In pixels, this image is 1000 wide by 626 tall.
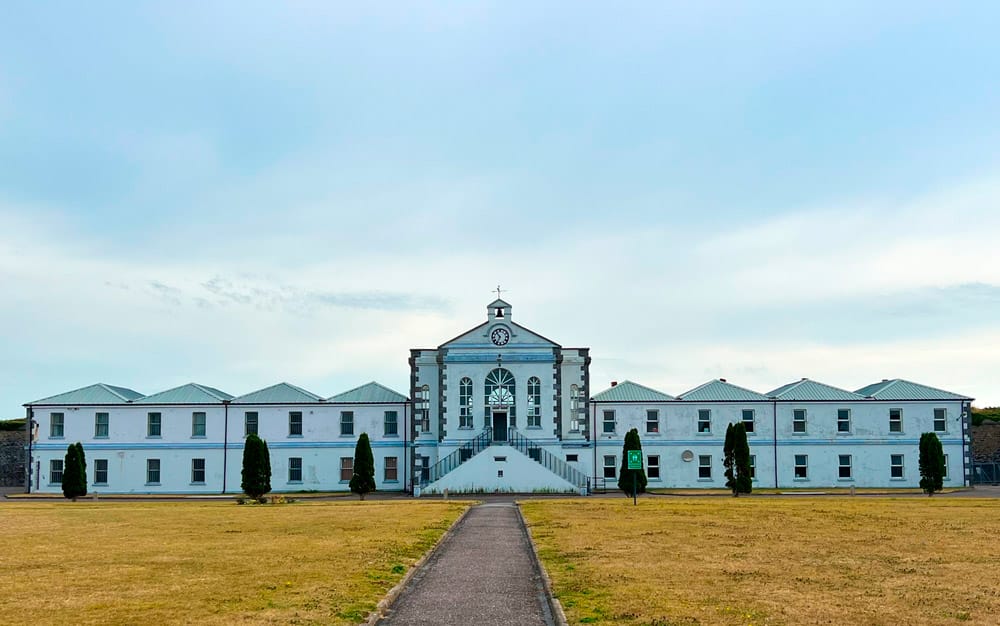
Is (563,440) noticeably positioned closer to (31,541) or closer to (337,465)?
(337,465)

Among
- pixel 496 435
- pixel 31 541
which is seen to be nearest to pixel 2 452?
pixel 496 435

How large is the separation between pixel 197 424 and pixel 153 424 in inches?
94.0

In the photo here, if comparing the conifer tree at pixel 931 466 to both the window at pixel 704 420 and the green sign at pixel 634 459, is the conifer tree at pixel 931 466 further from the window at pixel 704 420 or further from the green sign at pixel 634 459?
the green sign at pixel 634 459

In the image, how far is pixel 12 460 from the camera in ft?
202

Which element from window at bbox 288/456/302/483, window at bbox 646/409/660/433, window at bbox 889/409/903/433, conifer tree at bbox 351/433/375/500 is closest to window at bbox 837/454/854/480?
window at bbox 889/409/903/433

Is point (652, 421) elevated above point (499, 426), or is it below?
above

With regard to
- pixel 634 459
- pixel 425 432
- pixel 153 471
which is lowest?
pixel 153 471

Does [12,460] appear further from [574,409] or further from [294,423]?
[574,409]

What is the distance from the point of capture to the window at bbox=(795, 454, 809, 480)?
54.0 meters

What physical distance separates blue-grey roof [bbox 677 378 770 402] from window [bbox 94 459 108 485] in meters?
31.3

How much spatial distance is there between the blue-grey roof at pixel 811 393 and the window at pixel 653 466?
7553 millimetres

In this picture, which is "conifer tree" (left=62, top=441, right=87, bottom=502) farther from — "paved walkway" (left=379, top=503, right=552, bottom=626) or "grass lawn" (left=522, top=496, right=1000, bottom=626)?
"paved walkway" (left=379, top=503, right=552, bottom=626)

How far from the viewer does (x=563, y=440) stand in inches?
2031

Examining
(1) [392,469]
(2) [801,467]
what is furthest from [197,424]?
(2) [801,467]
